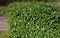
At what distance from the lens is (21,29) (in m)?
4.20

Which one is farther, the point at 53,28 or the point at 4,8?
the point at 4,8

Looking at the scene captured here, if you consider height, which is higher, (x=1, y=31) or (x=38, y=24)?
(x=38, y=24)

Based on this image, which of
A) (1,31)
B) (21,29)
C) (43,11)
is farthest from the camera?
(43,11)

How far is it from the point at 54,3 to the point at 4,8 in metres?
1.92

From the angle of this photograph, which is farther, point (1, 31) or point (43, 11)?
point (43, 11)

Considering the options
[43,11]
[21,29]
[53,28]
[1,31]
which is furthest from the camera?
[43,11]

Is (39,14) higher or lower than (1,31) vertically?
higher

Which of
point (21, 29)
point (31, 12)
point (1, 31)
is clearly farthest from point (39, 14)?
point (1, 31)

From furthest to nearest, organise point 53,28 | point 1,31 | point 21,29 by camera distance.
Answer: point 1,31 → point 21,29 → point 53,28

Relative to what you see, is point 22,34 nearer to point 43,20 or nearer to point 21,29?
point 21,29

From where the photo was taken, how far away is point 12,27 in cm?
445

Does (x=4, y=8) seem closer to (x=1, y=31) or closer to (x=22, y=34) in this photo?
(x=1, y=31)

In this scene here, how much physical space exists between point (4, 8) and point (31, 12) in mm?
1799

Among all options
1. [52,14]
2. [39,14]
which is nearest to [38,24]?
[39,14]
